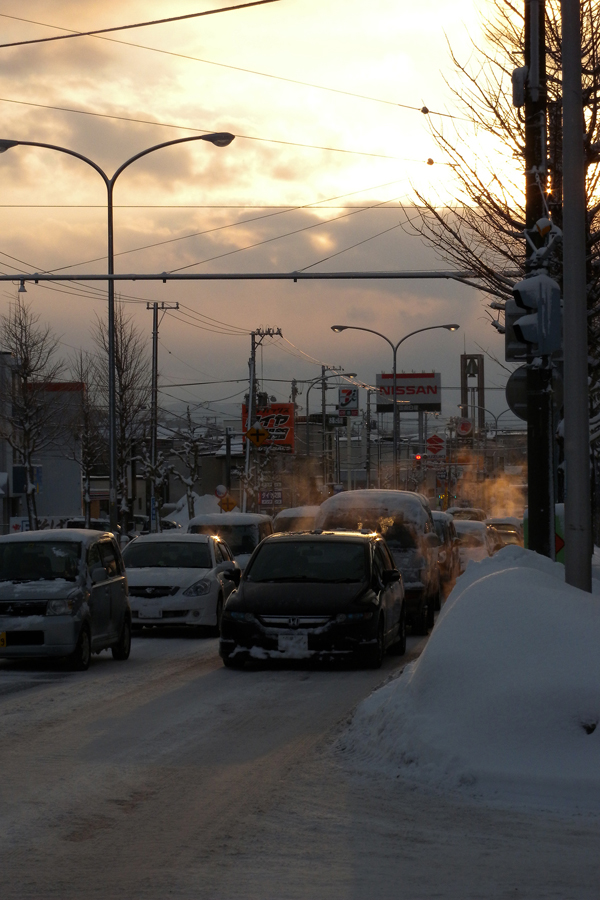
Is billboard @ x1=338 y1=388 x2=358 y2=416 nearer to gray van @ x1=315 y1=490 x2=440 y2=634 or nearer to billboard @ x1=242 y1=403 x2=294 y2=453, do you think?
billboard @ x1=242 y1=403 x2=294 y2=453

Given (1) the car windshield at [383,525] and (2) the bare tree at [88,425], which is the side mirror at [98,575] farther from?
(2) the bare tree at [88,425]

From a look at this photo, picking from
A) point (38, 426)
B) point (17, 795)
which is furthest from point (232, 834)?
point (38, 426)

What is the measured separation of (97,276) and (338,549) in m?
9.40

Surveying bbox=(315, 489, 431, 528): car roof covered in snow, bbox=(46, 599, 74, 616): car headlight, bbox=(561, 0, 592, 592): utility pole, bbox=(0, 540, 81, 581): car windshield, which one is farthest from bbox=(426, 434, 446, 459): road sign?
bbox=(561, 0, 592, 592): utility pole

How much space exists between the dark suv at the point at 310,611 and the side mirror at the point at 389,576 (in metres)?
0.01

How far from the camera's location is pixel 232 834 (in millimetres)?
6301

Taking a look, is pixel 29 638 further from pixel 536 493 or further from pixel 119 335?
pixel 119 335

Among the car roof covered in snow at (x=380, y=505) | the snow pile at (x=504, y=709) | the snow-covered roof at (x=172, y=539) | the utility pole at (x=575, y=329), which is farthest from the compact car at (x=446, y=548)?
the snow pile at (x=504, y=709)

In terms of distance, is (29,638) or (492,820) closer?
(492,820)

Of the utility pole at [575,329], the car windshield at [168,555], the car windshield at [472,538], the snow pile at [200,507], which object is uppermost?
the utility pole at [575,329]

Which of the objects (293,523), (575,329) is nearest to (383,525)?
(293,523)

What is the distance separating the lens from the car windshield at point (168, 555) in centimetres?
1973

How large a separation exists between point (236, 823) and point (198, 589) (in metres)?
12.1

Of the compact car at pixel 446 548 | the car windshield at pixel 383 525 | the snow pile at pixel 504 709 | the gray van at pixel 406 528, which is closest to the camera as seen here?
the snow pile at pixel 504 709
